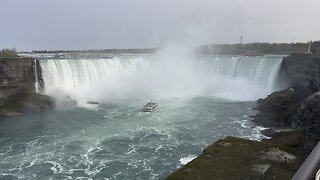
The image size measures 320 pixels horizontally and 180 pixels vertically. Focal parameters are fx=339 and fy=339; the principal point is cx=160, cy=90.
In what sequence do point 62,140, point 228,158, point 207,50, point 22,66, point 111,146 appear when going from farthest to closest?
point 207,50 < point 22,66 < point 62,140 < point 111,146 < point 228,158

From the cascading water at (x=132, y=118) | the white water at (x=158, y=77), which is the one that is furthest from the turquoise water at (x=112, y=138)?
the white water at (x=158, y=77)

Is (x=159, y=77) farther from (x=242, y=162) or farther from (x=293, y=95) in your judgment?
(x=242, y=162)

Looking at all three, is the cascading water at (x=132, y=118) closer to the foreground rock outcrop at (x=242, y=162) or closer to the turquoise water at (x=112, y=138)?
the turquoise water at (x=112, y=138)

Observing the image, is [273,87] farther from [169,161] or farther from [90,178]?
[90,178]

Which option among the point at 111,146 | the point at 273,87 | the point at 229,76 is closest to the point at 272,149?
the point at 111,146

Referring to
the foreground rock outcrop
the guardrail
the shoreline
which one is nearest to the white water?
the shoreline

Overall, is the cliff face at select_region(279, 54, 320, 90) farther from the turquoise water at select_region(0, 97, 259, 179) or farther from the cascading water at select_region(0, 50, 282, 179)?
the turquoise water at select_region(0, 97, 259, 179)
